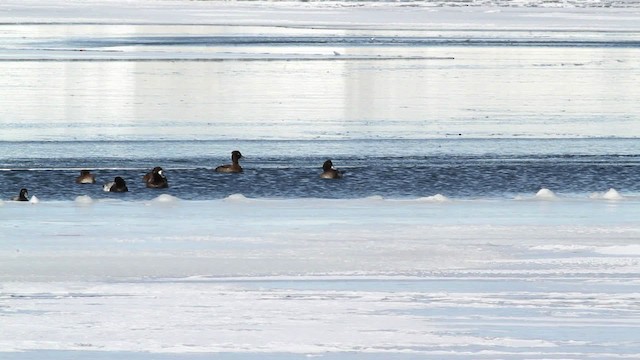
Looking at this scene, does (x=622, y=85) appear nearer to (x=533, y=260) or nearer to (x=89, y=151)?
(x=89, y=151)

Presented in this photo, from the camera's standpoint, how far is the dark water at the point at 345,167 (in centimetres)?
1050

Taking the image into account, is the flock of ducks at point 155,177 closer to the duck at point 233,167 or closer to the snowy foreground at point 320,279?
the duck at point 233,167

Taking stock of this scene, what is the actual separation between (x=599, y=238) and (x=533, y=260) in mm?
780

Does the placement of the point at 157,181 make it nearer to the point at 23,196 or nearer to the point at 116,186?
the point at 116,186

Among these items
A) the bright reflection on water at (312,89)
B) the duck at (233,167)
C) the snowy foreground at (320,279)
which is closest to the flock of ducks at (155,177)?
the duck at (233,167)

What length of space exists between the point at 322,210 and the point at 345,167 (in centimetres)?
318

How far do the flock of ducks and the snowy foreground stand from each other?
4.05 feet

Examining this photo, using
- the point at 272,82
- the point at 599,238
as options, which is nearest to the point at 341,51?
the point at 272,82

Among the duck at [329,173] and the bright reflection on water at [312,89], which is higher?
the bright reflection on water at [312,89]

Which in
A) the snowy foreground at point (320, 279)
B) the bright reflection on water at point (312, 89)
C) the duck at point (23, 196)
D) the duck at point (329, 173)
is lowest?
the snowy foreground at point (320, 279)

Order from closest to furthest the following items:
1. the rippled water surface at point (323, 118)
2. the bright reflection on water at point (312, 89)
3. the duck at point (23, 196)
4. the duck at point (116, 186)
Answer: the duck at point (23, 196), the duck at point (116, 186), the rippled water surface at point (323, 118), the bright reflection on water at point (312, 89)

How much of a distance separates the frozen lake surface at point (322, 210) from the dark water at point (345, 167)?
0.04 meters

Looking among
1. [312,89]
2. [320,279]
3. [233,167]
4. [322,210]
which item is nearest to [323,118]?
[312,89]

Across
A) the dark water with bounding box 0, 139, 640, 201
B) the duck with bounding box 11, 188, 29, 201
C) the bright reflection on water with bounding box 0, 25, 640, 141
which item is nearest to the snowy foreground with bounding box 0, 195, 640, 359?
the duck with bounding box 11, 188, 29, 201
